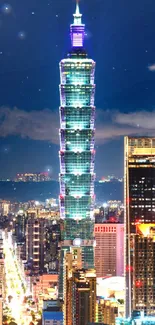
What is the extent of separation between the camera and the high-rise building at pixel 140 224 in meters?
9.98

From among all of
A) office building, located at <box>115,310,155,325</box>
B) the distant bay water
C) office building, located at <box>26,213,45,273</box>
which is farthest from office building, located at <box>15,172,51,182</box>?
office building, located at <box>115,310,155,325</box>

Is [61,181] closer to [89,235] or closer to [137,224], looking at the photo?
[89,235]

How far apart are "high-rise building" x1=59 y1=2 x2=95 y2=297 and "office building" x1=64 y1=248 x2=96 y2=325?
3.05m

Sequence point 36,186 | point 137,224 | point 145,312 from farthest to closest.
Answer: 1. point 36,186
2. point 137,224
3. point 145,312

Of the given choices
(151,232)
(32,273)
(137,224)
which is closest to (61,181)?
(32,273)

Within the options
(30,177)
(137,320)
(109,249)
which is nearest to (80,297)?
(137,320)

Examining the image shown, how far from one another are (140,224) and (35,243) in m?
3.15

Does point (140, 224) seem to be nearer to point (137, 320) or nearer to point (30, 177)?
point (30, 177)

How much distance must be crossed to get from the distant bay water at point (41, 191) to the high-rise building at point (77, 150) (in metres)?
0.28

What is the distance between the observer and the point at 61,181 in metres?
13.2

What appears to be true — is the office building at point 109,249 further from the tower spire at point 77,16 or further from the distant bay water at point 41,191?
the tower spire at point 77,16

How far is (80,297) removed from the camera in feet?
30.7

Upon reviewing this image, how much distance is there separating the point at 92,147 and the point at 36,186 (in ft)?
5.12

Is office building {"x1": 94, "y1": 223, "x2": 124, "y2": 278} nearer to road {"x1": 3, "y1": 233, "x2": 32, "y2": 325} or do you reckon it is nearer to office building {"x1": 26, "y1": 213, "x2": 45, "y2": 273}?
office building {"x1": 26, "y1": 213, "x2": 45, "y2": 273}
